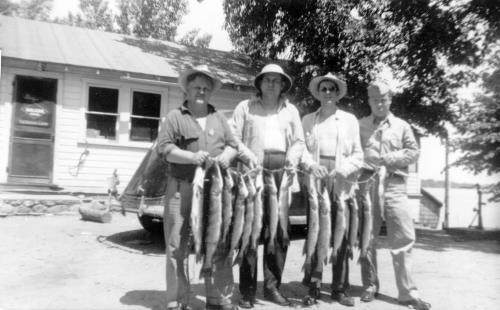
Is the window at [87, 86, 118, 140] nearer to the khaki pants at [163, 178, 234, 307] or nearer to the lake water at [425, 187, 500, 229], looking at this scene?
the khaki pants at [163, 178, 234, 307]

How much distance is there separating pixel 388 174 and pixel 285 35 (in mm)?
7105

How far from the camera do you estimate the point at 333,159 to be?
15.9ft

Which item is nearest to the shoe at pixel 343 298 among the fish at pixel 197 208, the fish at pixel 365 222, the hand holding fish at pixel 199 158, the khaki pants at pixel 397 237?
the khaki pants at pixel 397 237

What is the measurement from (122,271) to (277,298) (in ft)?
7.64

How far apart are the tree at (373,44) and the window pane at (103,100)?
12.1 ft

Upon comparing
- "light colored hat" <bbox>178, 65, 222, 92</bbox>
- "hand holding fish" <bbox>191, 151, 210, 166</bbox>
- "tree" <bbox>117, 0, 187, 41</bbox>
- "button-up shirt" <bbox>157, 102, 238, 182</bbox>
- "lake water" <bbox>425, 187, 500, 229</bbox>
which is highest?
"tree" <bbox>117, 0, 187, 41</bbox>

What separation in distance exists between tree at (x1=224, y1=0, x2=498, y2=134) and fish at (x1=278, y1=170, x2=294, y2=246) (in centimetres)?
630

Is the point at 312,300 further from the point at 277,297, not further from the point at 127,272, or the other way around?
the point at 127,272

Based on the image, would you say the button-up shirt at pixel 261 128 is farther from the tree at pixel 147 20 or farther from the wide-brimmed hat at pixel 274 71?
the tree at pixel 147 20

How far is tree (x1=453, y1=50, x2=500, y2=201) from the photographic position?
10.3 metres

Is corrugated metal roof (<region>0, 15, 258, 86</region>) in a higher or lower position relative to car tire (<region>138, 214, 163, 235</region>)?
higher

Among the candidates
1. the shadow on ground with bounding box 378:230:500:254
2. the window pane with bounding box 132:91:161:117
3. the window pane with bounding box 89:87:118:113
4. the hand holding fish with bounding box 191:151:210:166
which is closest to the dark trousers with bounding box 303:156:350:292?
the hand holding fish with bounding box 191:151:210:166

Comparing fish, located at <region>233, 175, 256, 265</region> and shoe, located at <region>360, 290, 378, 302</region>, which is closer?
fish, located at <region>233, 175, 256, 265</region>

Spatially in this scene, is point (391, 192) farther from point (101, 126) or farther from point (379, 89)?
point (101, 126)
